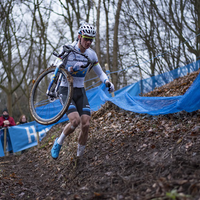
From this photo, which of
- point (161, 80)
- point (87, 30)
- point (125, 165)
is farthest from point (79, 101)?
point (161, 80)

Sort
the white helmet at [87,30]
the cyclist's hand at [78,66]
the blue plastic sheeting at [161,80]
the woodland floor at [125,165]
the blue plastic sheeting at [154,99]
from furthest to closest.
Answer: the blue plastic sheeting at [161,80], the blue plastic sheeting at [154,99], the cyclist's hand at [78,66], the white helmet at [87,30], the woodland floor at [125,165]

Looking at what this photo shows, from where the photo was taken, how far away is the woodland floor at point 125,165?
294 cm

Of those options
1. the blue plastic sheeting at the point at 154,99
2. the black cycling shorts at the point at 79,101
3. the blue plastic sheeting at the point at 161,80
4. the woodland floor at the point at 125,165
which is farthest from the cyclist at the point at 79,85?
the blue plastic sheeting at the point at 161,80

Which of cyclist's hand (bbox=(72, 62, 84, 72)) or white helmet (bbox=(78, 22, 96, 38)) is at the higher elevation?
white helmet (bbox=(78, 22, 96, 38))

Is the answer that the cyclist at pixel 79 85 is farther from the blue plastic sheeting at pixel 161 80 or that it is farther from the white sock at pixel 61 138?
the blue plastic sheeting at pixel 161 80

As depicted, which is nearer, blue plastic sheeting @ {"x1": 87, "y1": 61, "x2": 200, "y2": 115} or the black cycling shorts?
the black cycling shorts

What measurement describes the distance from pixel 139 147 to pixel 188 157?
4.46 feet

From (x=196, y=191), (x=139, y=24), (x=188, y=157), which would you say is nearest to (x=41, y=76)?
(x=188, y=157)

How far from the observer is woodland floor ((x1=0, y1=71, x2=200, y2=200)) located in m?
2.94

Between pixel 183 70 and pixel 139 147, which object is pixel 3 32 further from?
pixel 139 147

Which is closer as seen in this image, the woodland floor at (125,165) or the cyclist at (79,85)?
the woodland floor at (125,165)

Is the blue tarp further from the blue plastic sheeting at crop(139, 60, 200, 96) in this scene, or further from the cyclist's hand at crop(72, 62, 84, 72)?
the cyclist's hand at crop(72, 62, 84, 72)

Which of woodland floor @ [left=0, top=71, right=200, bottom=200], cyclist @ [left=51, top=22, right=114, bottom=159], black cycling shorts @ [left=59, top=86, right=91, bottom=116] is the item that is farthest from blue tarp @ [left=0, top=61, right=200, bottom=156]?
black cycling shorts @ [left=59, top=86, right=91, bottom=116]

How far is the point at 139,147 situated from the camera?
4.79 meters
